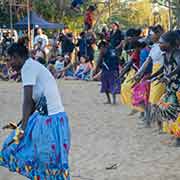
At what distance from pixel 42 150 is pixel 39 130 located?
6.5 inches

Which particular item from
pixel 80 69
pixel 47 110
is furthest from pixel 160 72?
pixel 80 69

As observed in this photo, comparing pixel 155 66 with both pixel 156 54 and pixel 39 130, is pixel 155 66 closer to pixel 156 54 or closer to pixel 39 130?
pixel 156 54

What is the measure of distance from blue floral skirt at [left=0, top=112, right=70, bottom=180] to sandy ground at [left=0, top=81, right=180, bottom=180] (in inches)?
60.3

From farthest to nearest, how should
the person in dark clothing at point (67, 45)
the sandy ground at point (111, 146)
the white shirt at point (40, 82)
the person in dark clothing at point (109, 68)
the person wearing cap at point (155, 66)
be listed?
the person in dark clothing at point (67, 45), the person in dark clothing at point (109, 68), the person wearing cap at point (155, 66), the sandy ground at point (111, 146), the white shirt at point (40, 82)

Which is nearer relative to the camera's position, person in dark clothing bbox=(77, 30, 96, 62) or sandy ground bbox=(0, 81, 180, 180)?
sandy ground bbox=(0, 81, 180, 180)

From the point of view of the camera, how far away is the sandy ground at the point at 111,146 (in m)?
6.78

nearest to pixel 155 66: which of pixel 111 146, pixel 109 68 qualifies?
pixel 111 146

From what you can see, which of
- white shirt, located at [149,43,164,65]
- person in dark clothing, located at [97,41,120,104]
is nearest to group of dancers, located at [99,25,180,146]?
white shirt, located at [149,43,164,65]

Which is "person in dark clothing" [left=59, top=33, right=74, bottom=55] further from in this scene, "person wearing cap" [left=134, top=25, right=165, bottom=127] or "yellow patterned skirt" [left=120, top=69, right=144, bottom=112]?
"person wearing cap" [left=134, top=25, right=165, bottom=127]

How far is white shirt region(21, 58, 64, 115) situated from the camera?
489 centimetres

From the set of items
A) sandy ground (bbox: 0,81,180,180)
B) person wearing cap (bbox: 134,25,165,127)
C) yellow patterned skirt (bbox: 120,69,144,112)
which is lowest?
sandy ground (bbox: 0,81,180,180)

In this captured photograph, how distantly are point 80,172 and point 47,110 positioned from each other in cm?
197

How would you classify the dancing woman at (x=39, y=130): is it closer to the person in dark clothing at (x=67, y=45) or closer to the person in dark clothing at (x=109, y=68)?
the person in dark clothing at (x=109, y=68)

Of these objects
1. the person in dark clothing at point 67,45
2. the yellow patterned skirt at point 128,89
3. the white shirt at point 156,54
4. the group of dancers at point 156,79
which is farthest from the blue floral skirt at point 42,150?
the person in dark clothing at point 67,45
